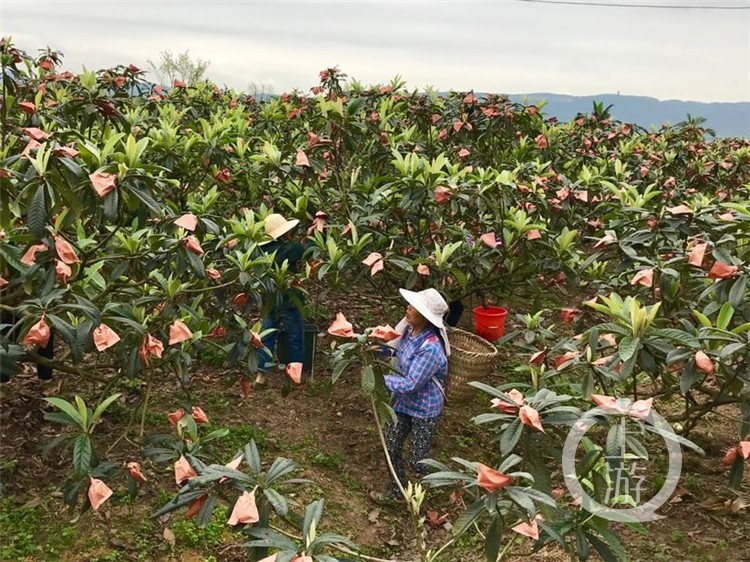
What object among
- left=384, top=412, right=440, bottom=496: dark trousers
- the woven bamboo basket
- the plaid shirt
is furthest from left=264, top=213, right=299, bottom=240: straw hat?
the woven bamboo basket

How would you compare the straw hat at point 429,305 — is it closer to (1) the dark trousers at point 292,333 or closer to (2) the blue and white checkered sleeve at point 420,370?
(2) the blue and white checkered sleeve at point 420,370

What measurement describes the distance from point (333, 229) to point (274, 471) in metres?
2.19

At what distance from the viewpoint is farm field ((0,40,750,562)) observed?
6.22 feet

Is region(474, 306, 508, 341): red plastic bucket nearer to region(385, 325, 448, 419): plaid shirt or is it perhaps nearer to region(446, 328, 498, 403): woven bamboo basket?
region(446, 328, 498, 403): woven bamboo basket

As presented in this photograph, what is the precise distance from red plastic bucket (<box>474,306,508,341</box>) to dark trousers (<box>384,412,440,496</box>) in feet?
5.42

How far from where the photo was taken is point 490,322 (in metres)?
4.68

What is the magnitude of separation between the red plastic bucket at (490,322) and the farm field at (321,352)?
0.25m

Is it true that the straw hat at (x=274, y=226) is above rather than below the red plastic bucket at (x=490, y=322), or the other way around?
above

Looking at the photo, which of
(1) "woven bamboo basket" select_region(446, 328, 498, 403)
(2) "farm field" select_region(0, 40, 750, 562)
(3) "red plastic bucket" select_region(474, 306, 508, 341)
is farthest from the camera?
(3) "red plastic bucket" select_region(474, 306, 508, 341)

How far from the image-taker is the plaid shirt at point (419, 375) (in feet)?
9.63

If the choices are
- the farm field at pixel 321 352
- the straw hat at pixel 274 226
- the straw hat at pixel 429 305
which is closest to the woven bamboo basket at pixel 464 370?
the farm field at pixel 321 352

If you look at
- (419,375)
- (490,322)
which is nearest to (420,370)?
(419,375)

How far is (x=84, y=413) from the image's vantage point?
2.14m

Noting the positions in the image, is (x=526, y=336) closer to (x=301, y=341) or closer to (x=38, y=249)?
(x=301, y=341)
